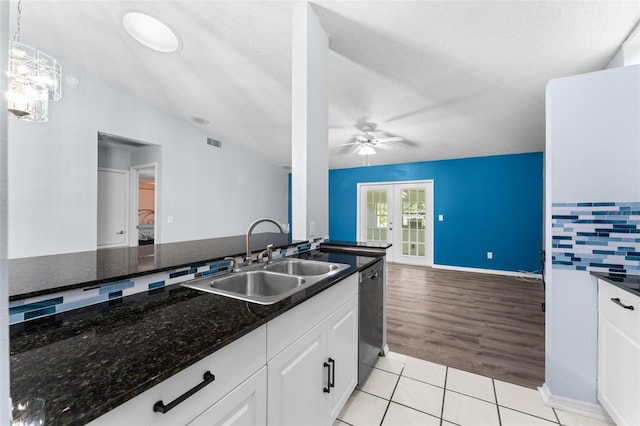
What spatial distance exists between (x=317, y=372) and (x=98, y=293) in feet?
3.19

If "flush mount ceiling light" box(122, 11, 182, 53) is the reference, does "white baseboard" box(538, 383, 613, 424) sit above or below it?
below

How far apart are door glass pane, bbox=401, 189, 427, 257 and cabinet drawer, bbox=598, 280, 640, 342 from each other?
4143 mm

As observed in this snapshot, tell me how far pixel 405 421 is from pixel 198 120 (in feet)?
15.8

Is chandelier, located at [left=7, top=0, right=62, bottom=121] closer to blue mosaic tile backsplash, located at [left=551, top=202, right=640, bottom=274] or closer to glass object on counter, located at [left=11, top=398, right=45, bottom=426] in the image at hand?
glass object on counter, located at [left=11, top=398, right=45, bottom=426]

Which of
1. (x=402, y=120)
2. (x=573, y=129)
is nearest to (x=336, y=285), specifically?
(x=573, y=129)

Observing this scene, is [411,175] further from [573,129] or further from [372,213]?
[573,129]

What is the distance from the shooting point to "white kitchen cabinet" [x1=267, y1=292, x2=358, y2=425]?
3.29ft

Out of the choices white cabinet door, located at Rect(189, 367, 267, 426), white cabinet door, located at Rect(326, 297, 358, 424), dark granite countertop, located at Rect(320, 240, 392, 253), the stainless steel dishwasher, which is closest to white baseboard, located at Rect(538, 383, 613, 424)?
the stainless steel dishwasher

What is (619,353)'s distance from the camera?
4.55 feet

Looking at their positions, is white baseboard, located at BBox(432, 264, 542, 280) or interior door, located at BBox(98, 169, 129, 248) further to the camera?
white baseboard, located at BBox(432, 264, 542, 280)

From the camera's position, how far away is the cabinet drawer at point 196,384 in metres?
0.57

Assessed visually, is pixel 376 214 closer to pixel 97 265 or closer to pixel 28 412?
pixel 97 265

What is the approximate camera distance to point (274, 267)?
1.68m

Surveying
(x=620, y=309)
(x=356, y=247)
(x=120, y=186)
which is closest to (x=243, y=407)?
(x=356, y=247)
